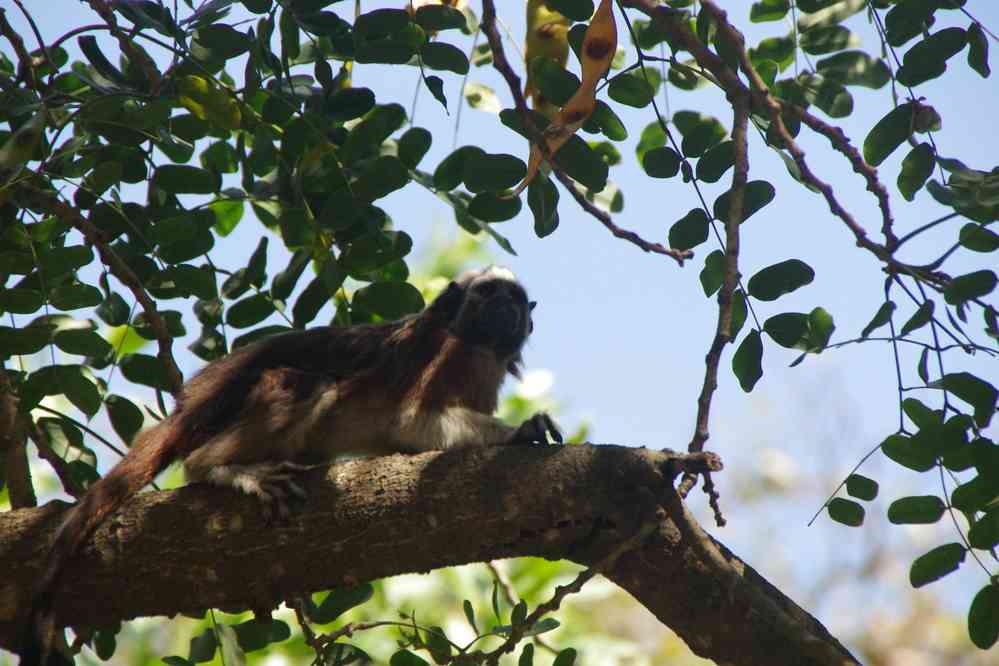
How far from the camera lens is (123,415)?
A: 4875 mm

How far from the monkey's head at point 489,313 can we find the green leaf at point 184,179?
5.57 feet

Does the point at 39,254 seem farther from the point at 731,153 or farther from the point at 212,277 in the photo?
the point at 731,153

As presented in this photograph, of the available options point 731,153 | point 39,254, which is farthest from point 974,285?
point 39,254

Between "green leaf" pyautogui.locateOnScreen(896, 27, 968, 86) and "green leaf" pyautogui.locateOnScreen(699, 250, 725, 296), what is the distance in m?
0.96

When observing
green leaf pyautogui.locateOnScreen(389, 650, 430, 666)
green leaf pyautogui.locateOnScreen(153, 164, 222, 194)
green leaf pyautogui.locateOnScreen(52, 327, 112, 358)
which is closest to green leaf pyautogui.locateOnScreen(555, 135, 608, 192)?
green leaf pyautogui.locateOnScreen(153, 164, 222, 194)

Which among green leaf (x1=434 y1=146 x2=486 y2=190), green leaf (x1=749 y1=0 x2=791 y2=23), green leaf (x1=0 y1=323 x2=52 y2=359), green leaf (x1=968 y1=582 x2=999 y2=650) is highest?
→ green leaf (x1=749 y1=0 x2=791 y2=23)

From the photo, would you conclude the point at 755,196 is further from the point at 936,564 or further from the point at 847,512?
the point at 936,564

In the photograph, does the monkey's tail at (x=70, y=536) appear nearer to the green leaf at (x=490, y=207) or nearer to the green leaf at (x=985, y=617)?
the green leaf at (x=490, y=207)

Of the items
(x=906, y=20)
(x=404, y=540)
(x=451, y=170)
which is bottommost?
(x=404, y=540)

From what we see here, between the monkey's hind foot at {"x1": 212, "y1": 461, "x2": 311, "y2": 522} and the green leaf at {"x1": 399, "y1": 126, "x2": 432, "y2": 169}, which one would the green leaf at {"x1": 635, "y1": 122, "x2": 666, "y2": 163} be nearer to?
the green leaf at {"x1": 399, "y1": 126, "x2": 432, "y2": 169}

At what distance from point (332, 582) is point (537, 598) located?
4586mm

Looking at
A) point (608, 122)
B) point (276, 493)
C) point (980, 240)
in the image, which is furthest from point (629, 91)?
point (276, 493)

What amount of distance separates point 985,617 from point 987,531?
0.31 m

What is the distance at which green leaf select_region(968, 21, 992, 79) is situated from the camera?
3.79 m
